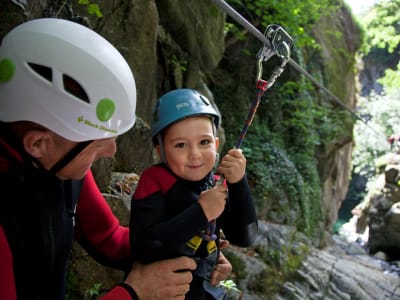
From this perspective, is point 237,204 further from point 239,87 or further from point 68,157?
point 239,87

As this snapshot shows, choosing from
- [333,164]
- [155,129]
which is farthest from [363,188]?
[155,129]

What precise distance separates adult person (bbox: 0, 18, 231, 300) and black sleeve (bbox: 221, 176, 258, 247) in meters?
0.56

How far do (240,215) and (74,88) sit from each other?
3.41ft

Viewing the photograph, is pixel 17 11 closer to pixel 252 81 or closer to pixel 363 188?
pixel 252 81

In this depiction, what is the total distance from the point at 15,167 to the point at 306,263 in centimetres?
780

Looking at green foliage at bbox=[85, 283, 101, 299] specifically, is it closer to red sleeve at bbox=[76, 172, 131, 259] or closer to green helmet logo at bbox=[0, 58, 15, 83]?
red sleeve at bbox=[76, 172, 131, 259]

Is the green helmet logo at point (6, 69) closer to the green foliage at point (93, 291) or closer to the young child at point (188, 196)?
the young child at point (188, 196)

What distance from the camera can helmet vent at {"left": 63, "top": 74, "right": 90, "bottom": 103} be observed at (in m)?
1.45

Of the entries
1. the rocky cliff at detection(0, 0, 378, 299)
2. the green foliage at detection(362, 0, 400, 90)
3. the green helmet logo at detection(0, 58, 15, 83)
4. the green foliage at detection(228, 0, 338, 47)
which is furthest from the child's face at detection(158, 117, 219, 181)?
the green foliage at detection(362, 0, 400, 90)

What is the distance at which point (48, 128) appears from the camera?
1.43m

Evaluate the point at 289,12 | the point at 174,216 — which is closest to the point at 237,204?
the point at 174,216

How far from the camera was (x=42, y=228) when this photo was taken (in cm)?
140

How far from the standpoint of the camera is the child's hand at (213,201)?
65.1 inches

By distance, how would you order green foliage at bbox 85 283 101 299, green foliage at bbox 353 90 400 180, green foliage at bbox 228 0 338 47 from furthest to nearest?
green foliage at bbox 353 90 400 180 < green foliage at bbox 228 0 338 47 < green foliage at bbox 85 283 101 299
